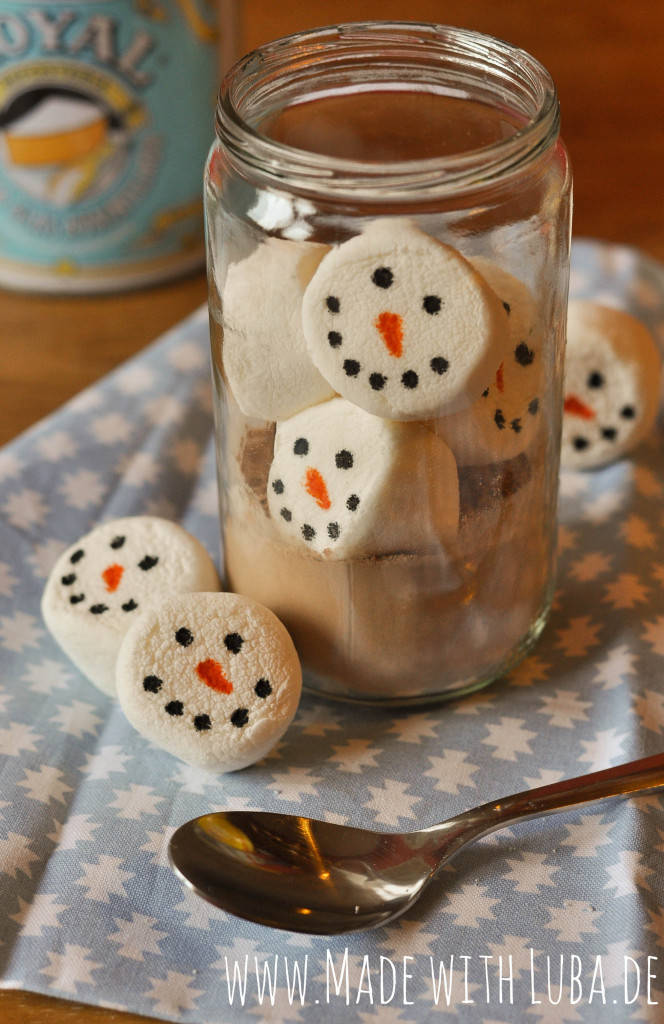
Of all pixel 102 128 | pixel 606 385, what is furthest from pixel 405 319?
pixel 102 128

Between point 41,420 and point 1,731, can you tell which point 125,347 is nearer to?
point 41,420

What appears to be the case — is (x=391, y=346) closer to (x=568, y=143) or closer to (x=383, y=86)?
(x=383, y=86)

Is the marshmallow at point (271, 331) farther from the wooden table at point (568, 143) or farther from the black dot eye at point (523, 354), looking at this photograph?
the wooden table at point (568, 143)

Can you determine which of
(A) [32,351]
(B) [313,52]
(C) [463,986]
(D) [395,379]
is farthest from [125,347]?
(C) [463,986]

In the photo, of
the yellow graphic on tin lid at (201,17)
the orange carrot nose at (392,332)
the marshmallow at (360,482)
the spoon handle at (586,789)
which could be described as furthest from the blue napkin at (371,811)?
the yellow graphic on tin lid at (201,17)

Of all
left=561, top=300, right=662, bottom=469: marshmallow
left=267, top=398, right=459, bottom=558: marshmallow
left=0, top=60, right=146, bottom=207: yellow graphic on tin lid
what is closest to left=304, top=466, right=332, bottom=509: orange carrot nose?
left=267, top=398, right=459, bottom=558: marshmallow

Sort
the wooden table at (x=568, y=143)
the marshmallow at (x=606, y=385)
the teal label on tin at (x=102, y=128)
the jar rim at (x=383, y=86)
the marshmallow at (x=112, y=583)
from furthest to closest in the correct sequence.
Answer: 1. the wooden table at (x=568, y=143)
2. the teal label on tin at (x=102, y=128)
3. the marshmallow at (x=606, y=385)
4. the marshmallow at (x=112, y=583)
5. the jar rim at (x=383, y=86)
